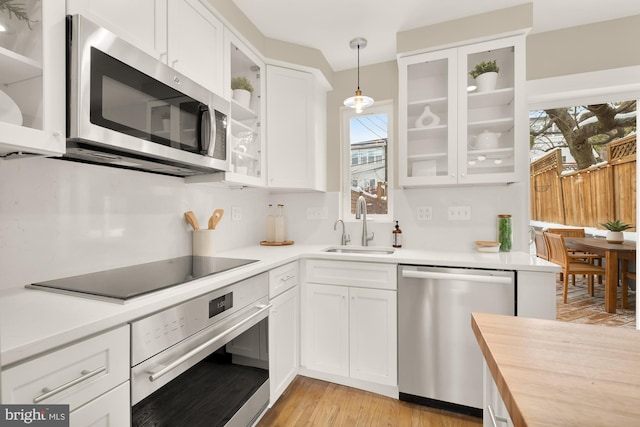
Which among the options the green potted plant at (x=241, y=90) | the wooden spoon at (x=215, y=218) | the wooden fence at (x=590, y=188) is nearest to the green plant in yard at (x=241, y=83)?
the green potted plant at (x=241, y=90)

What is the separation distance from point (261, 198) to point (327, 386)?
161 cm

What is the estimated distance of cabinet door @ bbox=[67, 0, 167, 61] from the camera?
1.09 m

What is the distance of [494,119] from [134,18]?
86.6 inches

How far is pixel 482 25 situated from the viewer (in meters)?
2.01

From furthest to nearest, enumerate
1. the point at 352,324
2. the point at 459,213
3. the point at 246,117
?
the point at 459,213, the point at 246,117, the point at 352,324

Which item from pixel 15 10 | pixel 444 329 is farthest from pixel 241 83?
pixel 444 329

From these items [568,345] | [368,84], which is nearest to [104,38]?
[568,345]

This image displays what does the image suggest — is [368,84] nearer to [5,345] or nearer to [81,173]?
[81,173]

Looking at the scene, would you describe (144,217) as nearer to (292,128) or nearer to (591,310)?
(292,128)

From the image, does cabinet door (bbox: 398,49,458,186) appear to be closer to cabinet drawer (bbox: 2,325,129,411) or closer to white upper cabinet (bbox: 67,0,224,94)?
white upper cabinet (bbox: 67,0,224,94)

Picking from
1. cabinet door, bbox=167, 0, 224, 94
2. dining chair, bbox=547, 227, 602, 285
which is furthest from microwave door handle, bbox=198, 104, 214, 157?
dining chair, bbox=547, 227, 602, 285

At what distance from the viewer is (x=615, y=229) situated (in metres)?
2.50

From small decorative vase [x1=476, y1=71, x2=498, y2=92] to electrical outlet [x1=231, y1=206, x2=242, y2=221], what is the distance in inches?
79.1

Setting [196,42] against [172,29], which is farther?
[196,42]
